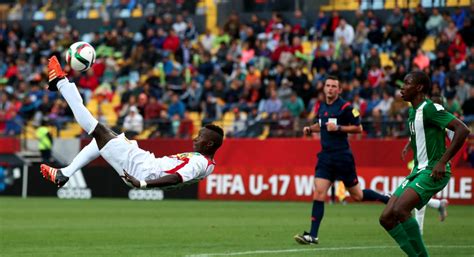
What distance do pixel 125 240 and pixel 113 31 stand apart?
24049mm

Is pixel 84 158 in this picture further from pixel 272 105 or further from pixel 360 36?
pixel 360 36

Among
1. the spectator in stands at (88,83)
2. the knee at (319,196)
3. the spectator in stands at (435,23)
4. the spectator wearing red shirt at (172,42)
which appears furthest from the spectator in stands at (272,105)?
the knee at (319,196)

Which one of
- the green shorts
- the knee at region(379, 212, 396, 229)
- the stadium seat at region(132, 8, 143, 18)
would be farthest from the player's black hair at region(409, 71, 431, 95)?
the stadium seat at region(132, 8, 143, 18)

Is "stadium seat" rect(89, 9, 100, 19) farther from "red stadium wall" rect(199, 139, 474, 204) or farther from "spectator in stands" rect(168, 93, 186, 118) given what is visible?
"red stadium wall" rect(199, 139, 474, 204)

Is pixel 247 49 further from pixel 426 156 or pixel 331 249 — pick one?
pixel 426 156

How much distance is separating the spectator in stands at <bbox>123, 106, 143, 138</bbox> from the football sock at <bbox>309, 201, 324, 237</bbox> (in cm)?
1718

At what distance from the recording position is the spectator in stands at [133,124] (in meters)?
32.6

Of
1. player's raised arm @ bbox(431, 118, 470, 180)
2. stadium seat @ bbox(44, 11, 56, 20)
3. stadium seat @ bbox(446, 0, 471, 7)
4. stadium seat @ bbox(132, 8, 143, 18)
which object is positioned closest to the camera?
player's raised arm @ bbox(431, 118, 470, 180)

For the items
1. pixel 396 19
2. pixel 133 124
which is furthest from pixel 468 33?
pixel 133 124

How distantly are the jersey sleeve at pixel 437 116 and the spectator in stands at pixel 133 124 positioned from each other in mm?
21658

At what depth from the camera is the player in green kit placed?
36.6 ft

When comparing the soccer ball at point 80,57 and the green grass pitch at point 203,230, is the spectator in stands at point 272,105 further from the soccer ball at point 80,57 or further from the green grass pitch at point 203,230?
the soccer ball at point 80,57

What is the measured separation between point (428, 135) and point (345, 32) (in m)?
22.1

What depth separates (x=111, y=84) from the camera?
123ft
